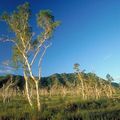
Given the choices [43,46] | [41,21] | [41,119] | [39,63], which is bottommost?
[41,119]

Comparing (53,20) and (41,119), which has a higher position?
(53,20)

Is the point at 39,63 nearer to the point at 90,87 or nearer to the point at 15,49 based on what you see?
the point at 15,49

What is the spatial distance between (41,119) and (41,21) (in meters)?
18.3

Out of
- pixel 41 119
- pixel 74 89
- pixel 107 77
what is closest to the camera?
pixel 41 119

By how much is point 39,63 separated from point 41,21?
585 centimetres

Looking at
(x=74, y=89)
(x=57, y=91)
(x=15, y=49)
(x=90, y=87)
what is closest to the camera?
(x=15, y=49)

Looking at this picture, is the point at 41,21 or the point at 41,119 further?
the point at 41,21

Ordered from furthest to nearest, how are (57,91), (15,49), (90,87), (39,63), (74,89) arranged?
1. (57,91)
2. (74,89)
3. (90,87)
4. (15,49)
5. (39,63)

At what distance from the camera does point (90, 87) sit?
302ft

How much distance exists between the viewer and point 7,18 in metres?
38.5

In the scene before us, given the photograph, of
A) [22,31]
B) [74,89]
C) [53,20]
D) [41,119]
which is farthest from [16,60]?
[74,89]

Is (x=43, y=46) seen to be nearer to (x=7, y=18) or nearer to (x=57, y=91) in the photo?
(x=7, y=18)

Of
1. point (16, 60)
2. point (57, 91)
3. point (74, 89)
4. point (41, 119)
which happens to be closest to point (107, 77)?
point (74, 89)

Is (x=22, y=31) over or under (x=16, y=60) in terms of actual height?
over
